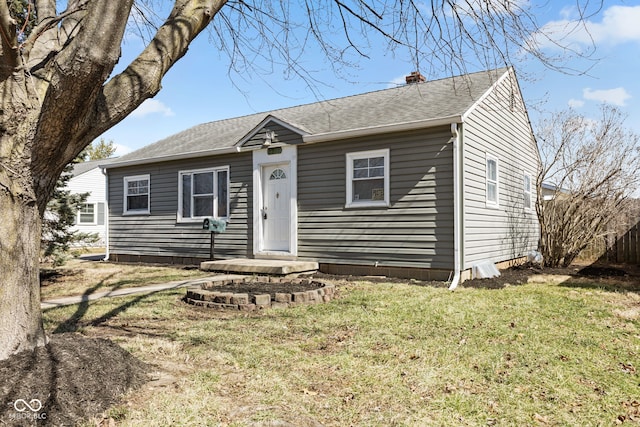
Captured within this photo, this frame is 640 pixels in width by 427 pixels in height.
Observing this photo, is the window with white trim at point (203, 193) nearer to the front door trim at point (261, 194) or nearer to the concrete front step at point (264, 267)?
the front door trim at point (261, 194)

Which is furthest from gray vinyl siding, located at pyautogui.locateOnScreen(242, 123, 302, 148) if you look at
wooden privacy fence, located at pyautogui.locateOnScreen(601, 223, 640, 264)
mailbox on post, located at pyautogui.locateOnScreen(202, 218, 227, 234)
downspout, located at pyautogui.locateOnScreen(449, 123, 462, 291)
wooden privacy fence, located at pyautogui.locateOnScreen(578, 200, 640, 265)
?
wooden privacy fence, located at pyautogui.locateOnScreen(601, 223, 640, 264)

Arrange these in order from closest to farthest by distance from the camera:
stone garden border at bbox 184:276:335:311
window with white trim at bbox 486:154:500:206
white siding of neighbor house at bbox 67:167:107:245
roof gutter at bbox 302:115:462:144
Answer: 1. stone garden border at bbox 184:276:335:311
2. roof gutter at bbox 302:115:462:144
3. window with white trim at bbox 486:154:500:206
4. white siding of neighbor house at bbox 67:167:107:245

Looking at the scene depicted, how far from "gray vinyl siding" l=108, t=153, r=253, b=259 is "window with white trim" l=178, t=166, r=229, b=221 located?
0.19 m

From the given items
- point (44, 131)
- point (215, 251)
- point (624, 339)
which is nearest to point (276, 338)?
point (44, 131)

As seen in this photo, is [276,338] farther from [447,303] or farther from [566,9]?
[566,9]

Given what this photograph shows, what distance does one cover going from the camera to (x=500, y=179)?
37.7 ft

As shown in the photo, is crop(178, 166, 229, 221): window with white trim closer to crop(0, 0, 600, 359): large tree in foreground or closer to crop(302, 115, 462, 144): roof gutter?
crop(302, 115, 462, 144): roof gutter

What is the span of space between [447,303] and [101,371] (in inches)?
195

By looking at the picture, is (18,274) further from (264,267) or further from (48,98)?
(264,267)

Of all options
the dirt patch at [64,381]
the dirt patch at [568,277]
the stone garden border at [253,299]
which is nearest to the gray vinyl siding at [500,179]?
the dirt patch at [568,277]

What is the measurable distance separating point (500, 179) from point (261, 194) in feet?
19.9

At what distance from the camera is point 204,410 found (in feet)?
10.1

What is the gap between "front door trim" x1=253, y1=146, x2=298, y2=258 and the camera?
10.9 m

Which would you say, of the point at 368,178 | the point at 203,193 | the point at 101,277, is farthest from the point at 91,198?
the point at 368,178
